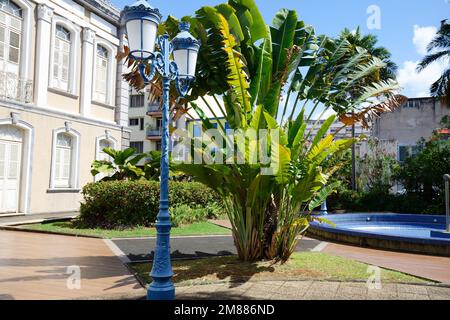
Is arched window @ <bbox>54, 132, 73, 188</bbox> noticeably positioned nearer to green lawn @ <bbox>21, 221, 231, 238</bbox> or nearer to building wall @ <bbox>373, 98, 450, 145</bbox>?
green lawn @ <bbox>21, 221, 231, 238</bbox>

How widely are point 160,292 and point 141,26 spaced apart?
353cm

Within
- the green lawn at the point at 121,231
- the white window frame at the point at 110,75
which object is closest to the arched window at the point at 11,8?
the white window frame at the point at 110,75

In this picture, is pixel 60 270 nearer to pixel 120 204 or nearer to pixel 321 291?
pixel 321 291

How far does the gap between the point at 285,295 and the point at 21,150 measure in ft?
41.3

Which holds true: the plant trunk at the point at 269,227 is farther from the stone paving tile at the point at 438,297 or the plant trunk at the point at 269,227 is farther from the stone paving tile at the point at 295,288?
the stone paving tile at the point at 438,297

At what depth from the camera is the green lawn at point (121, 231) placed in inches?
468

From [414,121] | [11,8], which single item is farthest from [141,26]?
[414,121]

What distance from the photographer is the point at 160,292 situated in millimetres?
5305

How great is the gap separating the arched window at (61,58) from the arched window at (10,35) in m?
1.70

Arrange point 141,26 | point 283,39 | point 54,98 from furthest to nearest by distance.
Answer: point 54,98 < point 283,39 < point 141,26

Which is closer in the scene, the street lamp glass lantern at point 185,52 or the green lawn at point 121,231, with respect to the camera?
the street lamp glass lantern at point 185,52

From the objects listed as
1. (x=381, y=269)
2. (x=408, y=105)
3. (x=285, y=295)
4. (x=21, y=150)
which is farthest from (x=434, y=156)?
(x=21, y=150)

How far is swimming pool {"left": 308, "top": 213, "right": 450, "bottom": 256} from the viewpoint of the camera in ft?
32.5

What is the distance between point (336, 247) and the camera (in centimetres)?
1078
